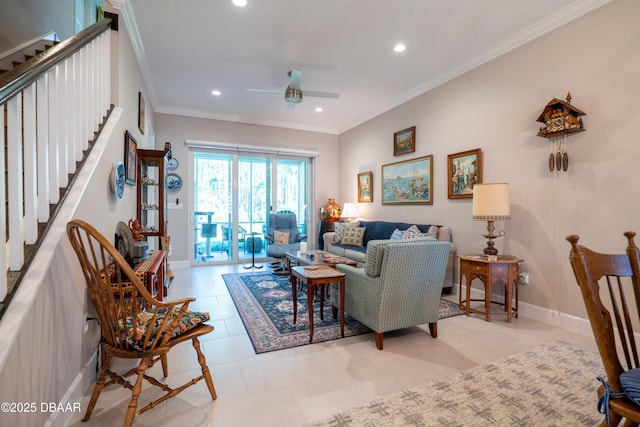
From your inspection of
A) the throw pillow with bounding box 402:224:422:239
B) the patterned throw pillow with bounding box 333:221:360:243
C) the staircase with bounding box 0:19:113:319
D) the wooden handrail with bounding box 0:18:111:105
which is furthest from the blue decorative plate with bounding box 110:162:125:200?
the patterned throw pillow with bounding box 333:221:360:243

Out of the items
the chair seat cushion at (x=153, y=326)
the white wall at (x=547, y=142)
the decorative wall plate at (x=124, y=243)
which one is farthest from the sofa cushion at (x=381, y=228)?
the decorative wall plate at (x=124, y=243)

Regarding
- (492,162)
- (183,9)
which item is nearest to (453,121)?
(492,162)

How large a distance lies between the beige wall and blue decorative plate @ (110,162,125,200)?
9.84ft

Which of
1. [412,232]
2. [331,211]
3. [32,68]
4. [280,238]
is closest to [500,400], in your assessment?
[412,232]

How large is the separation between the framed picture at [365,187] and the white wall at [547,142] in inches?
62.6

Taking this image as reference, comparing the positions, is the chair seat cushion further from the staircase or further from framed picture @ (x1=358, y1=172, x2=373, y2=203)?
framed picture @ (x1=358, y1=172, x2=373, y2=203)

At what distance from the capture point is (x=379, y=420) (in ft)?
5.12

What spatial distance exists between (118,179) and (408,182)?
3.88 m

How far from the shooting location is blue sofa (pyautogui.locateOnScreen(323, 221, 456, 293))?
3863 millimetres

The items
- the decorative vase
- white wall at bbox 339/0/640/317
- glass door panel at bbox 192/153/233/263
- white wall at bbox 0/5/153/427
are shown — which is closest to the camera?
white wall at bbox 0/5/153/427

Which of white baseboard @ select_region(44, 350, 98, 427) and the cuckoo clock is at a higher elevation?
the cuckoo clock

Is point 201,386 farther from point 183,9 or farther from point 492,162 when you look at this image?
point 492,162

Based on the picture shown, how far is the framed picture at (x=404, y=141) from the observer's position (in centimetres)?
456

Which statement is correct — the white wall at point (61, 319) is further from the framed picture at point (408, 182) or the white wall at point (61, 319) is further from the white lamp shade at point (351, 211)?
the white lamp shade at point (351, 211)
